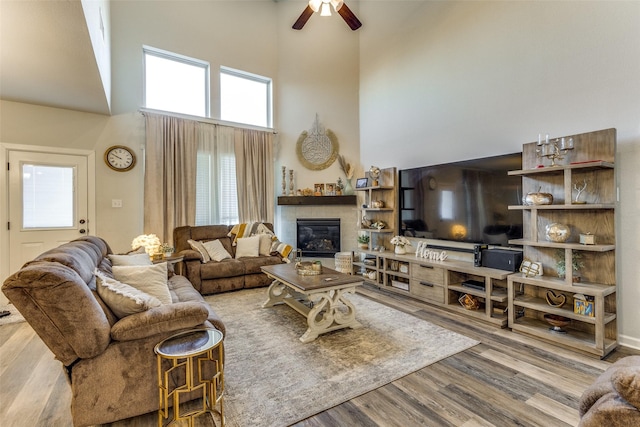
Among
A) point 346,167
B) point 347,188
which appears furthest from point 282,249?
point 346,167

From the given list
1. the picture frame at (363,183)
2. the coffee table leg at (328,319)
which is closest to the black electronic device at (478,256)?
the coffee table leg at (328,319)

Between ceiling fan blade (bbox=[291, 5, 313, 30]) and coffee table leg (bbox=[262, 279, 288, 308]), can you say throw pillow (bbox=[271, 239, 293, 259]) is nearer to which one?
coffee table leg (bbox=[262, 279, 288, 308])

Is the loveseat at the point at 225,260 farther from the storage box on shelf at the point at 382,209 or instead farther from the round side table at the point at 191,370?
the round side table at the point at 191,370

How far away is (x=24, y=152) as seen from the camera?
150 inches

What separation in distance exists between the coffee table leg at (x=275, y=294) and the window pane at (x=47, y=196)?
3067 mm

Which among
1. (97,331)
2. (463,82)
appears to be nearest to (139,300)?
(97,331)

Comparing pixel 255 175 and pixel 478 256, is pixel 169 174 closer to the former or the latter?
pixel 255 175

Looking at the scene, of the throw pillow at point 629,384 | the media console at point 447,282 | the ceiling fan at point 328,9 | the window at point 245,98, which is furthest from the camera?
the window at point 245,98

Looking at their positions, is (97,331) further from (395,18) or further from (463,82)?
(395,18)

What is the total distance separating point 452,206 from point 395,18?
3.32 meters

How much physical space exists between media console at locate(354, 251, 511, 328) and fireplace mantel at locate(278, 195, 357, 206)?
4.39 feet

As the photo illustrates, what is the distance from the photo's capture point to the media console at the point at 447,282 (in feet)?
10.00

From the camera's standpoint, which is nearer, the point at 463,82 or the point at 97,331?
the point at 97,331

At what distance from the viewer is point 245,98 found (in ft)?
18.7
